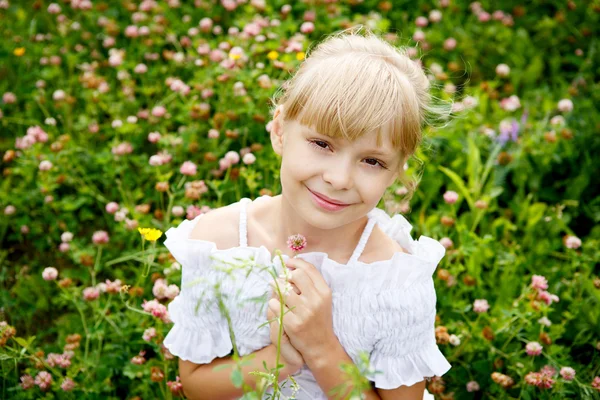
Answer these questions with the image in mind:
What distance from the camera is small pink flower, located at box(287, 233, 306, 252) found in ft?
5.70

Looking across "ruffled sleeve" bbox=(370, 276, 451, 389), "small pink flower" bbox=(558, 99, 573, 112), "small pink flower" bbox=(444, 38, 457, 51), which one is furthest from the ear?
"small pink flower" bbox=(444, 38, 457, 51)

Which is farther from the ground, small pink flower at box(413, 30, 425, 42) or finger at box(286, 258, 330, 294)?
finger at box(286, 258, 330, 294)

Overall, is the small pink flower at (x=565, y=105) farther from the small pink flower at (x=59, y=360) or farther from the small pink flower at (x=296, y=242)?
the small pink flower at (x=59, y=360)

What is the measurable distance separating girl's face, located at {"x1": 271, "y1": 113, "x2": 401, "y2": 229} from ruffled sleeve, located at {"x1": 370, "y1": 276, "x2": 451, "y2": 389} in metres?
0.27

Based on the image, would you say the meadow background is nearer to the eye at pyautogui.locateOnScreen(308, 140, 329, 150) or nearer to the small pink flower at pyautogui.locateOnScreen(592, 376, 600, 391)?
the small pink flower at pyautogui.locateOnScreen(592, 376, 600, 391)

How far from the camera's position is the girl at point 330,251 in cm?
164

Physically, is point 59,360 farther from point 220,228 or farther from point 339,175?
point 339,175

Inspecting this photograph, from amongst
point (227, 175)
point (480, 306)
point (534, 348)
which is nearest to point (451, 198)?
point (480, 306)

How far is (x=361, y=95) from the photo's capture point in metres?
1.62

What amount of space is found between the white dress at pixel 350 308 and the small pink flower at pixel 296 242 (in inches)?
2.7

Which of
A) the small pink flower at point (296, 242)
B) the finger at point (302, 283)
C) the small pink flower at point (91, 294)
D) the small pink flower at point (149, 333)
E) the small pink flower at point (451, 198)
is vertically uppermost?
the small pink flower at point (296, 242)

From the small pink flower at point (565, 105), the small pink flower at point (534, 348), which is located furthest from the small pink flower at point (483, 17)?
the small pink flower at point (534, 348)

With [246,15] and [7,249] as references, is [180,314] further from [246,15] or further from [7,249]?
[246,15]

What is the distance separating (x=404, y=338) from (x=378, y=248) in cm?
24
